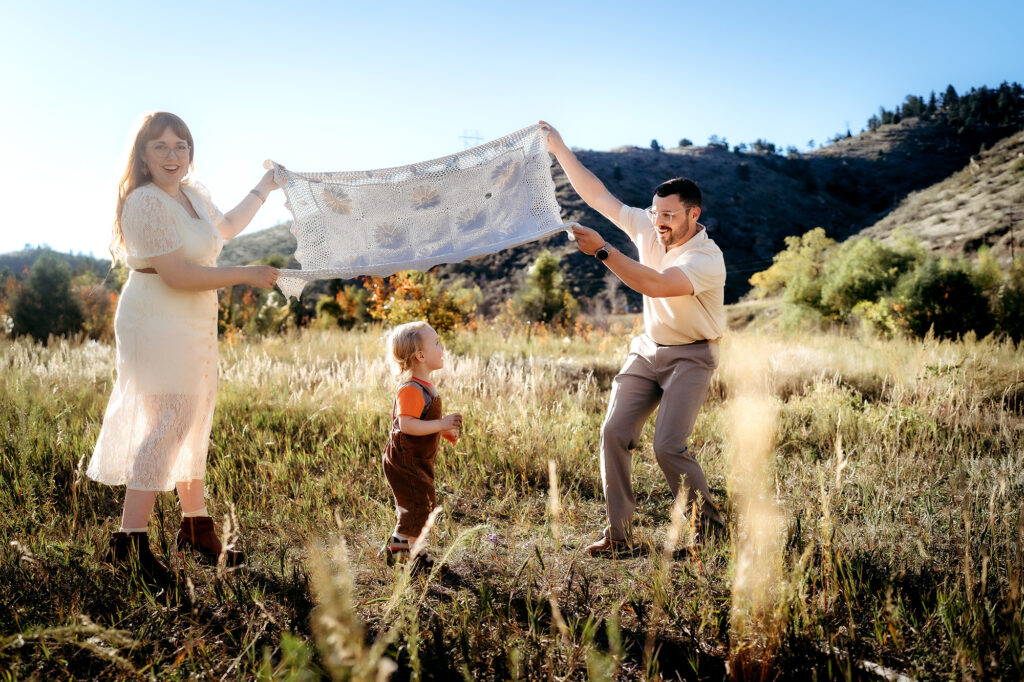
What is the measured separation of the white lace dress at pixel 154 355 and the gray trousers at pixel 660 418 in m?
2.34

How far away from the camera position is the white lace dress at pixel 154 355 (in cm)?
294

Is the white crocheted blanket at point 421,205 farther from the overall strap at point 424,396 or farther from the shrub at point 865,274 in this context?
the shrub at point 865,274

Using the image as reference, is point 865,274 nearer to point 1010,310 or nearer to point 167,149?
point 1010,310

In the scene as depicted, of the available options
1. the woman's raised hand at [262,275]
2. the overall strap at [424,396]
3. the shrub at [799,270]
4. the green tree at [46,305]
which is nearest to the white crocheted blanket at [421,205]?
the woman's raised hand at [262,275]

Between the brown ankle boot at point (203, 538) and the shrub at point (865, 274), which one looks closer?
the brown ankle boot at point (203, 538)

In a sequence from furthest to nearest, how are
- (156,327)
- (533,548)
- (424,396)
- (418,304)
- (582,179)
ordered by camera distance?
→ (418,304) → (582,179) → (533,548) → (424,396) → (156,327)

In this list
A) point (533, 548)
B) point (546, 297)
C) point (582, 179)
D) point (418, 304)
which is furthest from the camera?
point (546, 297)

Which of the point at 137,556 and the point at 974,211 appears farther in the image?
the point at 974,211

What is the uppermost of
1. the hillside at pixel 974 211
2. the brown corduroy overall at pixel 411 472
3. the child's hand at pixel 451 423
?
the hillside at pixel 974 211

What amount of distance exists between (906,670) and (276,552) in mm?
3156

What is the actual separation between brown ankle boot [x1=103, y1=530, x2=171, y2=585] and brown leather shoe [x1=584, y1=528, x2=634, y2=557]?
2246 mm

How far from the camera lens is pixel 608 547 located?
138 inches

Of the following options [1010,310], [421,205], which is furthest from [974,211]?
[421,205]

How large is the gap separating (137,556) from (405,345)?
1630 millimetres
